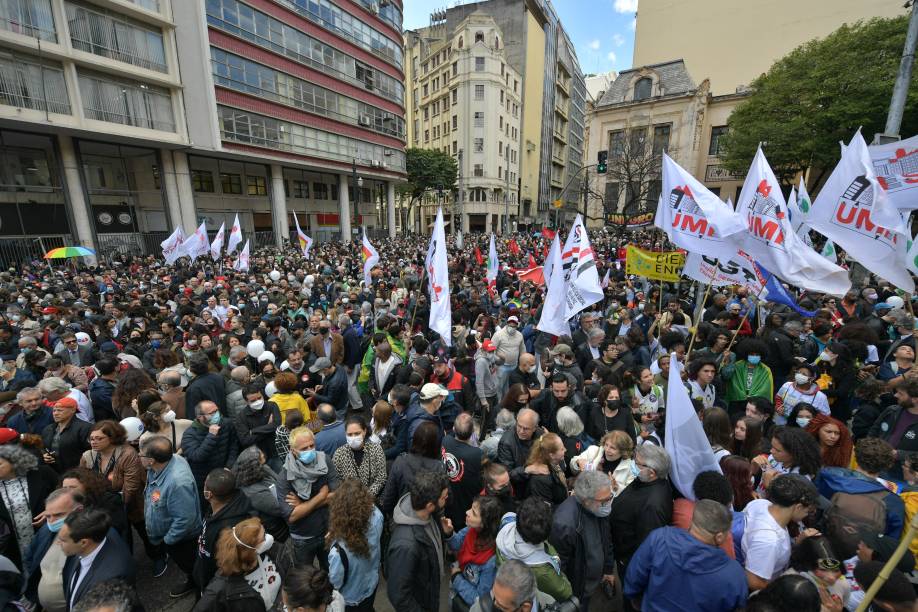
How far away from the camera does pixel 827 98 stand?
23.5 meters

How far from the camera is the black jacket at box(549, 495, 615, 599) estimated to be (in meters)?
2.65

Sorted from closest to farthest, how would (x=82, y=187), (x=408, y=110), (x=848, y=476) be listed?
(x=848, y=476)
(x=82, y=187)
(x=408, y=110)

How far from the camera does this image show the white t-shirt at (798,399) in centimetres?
427

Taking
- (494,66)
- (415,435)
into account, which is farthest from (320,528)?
(494,66)

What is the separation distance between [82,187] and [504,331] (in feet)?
82.4

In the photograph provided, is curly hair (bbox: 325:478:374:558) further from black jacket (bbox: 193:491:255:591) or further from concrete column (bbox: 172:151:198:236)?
concrete column (bbox: 172:151:198:236)

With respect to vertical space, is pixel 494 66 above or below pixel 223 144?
above

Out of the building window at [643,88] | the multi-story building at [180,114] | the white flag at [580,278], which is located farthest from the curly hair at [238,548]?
the building window at [643,88]

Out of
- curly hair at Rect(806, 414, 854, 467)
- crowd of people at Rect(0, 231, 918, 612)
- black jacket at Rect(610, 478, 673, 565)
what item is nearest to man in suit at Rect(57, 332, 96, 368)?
crowd of people at Rect(0, 231, 918, 612)

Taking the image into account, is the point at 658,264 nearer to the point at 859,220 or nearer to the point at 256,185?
the point at 859,220

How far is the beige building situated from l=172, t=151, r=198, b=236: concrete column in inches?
2078

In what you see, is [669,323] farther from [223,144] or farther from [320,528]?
[223,144]

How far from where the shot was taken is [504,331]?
614 centimetres

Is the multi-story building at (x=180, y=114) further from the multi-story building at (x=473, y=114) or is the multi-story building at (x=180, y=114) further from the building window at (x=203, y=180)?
the multi-story building at (x=473, y=114)
